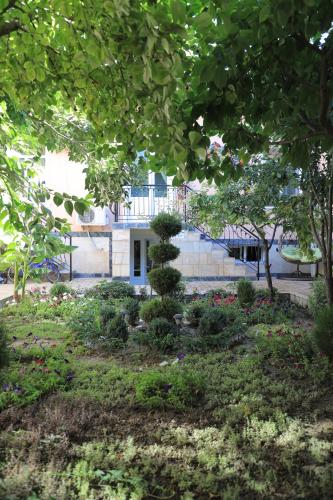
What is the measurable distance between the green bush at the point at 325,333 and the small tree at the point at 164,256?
2.73 metres

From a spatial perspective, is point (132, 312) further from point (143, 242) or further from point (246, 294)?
point (143, 242)

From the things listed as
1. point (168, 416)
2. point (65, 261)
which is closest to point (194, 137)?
point (168, 416)

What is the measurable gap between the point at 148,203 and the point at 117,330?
26.7ft

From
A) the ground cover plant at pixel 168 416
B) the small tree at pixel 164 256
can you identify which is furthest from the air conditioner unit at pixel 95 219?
the ground cover plant at pixel 168 416

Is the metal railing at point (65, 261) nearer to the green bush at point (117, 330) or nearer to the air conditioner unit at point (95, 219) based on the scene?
the air conditioner unit at point (95, 219)

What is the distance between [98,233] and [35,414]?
11262 mm

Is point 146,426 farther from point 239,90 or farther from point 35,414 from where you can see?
point 239,90

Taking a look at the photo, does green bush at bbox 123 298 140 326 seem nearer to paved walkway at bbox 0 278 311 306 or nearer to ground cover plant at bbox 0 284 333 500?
ground cover plant at bbox 0 284 333 500

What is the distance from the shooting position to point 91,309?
726cm

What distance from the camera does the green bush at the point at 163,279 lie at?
21.5 feet

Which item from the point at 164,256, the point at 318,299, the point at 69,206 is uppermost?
the point at 69,206

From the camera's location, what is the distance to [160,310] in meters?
6.38

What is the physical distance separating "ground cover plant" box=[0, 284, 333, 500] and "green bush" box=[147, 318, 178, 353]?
0.02 m

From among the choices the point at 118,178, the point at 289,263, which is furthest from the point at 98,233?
the point at 118,178
